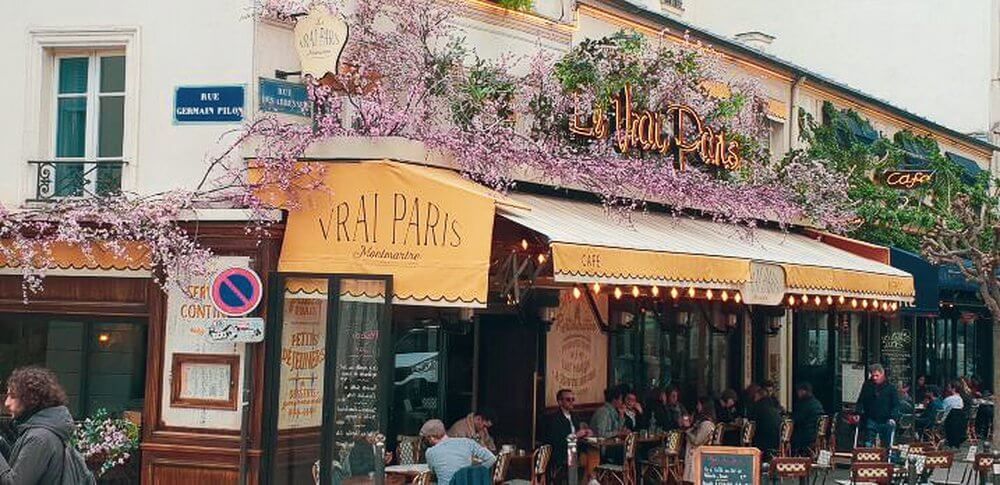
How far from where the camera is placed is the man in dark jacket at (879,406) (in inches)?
835

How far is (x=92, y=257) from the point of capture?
44.7 feet

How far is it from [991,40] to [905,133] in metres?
7.97

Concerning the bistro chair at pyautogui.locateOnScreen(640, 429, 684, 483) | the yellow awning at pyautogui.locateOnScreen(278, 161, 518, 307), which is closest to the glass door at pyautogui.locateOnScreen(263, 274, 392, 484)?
the yellow awning at pyautogui.locateOnScreen(278, 161, 518, 307)

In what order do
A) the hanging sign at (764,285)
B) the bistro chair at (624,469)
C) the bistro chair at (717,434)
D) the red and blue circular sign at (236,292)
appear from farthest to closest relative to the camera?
1. the bistro chair at (717,434)
2. the bistro chair at (624,469)
3. the hanging sign at (764,285)
4. the red and blue circular sign at (236,292)

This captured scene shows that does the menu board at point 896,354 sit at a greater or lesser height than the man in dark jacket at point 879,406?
Answer: greater

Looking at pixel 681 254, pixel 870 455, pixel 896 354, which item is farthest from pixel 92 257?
pixel 896 354

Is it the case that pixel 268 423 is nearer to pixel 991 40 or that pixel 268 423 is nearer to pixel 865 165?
pixel 865 165

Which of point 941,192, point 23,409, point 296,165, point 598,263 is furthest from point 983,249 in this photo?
point 23,409

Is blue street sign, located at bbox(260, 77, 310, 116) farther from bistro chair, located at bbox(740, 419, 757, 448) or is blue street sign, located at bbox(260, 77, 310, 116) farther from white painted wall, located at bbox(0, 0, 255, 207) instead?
bistro chair, located at bbox(740, 419, 757, 448)

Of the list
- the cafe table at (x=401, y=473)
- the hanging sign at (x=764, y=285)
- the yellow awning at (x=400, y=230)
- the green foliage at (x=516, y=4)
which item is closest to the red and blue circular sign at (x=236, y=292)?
the yellow awning at (x=400, y=230)

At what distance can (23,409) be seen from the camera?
9.49 metres

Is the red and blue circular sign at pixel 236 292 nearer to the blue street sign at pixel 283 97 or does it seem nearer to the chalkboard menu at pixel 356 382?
the chalkboard menu at pixel 356 382

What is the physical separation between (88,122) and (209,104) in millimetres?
1483

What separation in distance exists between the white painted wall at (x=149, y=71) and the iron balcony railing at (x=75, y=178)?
11 cm
